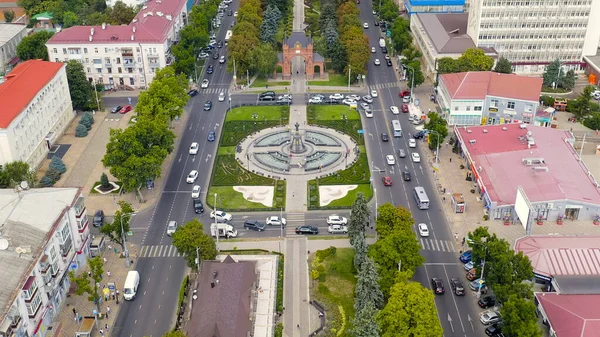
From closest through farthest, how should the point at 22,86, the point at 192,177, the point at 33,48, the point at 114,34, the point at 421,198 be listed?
the point at 421,198 → the point at 192,177 → the point at 22,86 → the point at 114,34 → the point at 33,48

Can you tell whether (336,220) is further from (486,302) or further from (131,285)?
(131,285)

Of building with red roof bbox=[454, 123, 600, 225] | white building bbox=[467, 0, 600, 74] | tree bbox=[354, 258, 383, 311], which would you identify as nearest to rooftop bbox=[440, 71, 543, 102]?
building with red roof bbox=[454, 123, 600, 225]

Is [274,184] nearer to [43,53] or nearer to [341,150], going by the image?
[341,150]

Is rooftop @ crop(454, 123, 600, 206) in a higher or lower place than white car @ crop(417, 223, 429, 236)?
higher

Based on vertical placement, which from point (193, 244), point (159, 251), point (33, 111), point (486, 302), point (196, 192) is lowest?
point (159, 251)

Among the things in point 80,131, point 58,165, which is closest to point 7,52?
point 80,131

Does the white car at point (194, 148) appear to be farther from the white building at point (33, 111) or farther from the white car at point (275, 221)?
the white car at point (275, 221)

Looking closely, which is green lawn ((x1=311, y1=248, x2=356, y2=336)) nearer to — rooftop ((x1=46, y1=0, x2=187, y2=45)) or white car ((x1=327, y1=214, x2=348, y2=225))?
white car ((x1=327, y1=214, x2=348, y2=225))

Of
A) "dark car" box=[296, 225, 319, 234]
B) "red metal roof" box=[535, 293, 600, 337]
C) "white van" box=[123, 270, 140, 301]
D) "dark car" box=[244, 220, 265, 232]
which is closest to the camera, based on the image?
"red metal roof" box=[535, 293, 600, 337]
